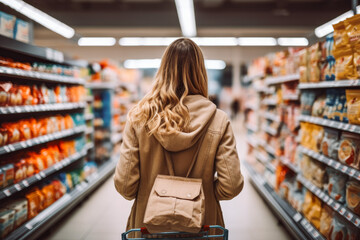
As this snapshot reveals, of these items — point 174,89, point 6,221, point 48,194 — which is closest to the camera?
point 174,89

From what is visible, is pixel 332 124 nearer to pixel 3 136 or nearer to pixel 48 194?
pixel 3 136

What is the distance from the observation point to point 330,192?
263cm

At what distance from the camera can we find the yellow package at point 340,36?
2308 mm

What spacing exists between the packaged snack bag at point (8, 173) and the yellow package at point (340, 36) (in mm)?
3296

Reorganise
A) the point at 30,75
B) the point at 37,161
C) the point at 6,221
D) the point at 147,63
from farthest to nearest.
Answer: the point at 147,63, the point at 37,161, the point at 30,75, the point at 6,221

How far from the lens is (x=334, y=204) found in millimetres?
2492

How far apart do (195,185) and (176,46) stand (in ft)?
2.49

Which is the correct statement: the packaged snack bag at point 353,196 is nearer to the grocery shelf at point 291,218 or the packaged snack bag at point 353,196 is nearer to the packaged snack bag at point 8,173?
the grocery shelf at point 291,218

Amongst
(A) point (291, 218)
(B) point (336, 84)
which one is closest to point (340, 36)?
(B) point (336, 84)

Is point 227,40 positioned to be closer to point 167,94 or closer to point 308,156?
point 308,156

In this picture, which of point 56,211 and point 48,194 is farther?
point 48,194

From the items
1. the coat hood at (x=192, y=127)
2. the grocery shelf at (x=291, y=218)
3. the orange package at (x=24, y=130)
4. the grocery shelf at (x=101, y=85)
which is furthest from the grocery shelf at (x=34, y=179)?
the grocery shelf at (x=291, y=218)

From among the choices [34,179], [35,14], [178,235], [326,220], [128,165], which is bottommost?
[326,220]

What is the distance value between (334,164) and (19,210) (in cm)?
313
